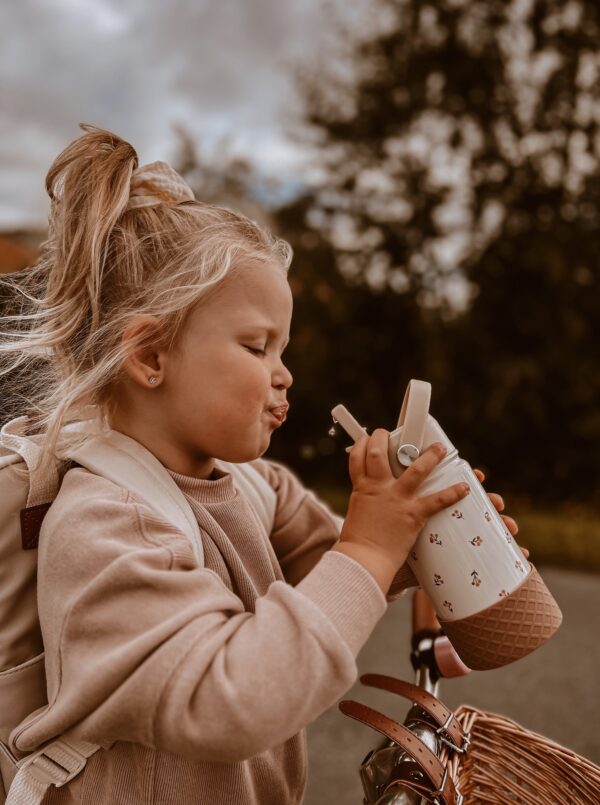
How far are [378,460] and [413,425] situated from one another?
74mm

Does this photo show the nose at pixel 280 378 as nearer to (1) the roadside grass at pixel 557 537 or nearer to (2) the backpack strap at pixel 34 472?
(2) the backpack strap at pixel 34 472

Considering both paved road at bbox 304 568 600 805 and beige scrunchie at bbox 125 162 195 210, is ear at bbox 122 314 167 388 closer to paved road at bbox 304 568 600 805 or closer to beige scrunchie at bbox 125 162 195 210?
beige scrunchie at bbox 125 162 195 210

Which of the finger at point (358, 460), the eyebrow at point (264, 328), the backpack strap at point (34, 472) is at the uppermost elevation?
the eyebrow at point (264, 328)

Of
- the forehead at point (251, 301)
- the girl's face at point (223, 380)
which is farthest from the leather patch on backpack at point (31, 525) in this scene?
the forehead at point (251, 301)

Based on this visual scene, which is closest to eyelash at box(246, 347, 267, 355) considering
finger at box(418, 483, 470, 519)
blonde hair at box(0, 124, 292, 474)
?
blonde hair at box(0, 124, 292, 474)

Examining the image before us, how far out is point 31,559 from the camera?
122cm

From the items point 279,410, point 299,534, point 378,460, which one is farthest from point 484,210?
point 378,460

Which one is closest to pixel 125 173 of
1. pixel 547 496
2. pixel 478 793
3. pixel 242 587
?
pixel 242 587

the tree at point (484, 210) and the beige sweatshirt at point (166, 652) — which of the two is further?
the tree at point (484, 210)

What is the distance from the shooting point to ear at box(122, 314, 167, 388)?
4.17 ft

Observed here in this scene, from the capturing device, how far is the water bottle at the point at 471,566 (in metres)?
1.16

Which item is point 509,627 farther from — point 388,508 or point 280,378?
point 280,378

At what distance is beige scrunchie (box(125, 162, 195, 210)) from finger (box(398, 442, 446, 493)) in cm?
64

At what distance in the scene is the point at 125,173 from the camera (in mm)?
1354
